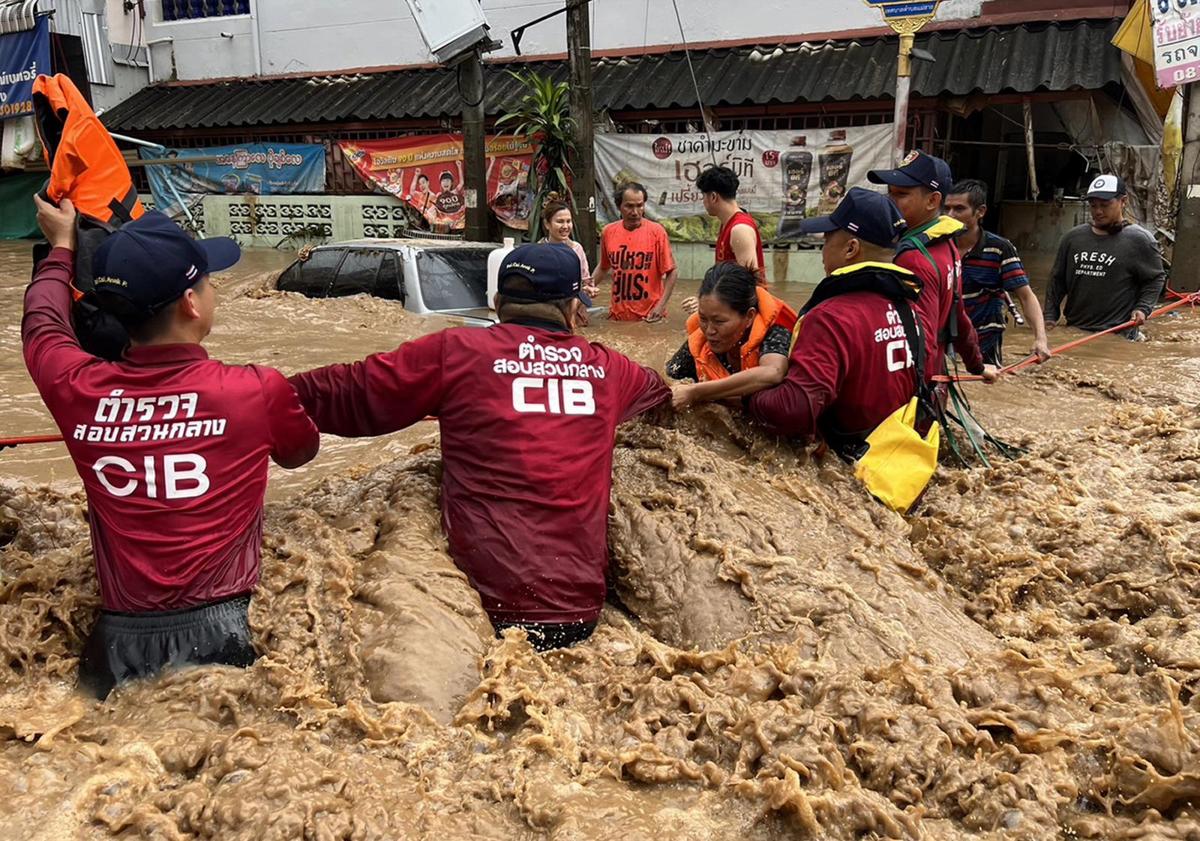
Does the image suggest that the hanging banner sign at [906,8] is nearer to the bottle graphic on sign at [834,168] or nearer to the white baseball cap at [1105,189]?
the white baseball cap at [1105,189]

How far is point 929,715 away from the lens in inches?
87.4

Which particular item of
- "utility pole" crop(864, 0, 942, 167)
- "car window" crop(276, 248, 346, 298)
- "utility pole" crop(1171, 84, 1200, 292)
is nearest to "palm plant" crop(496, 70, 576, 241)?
"car window" crop(276, 248, 346, 298)

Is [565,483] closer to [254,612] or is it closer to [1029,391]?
[254,612]

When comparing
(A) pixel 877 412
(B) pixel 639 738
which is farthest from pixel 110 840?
(A) pixel 877 412

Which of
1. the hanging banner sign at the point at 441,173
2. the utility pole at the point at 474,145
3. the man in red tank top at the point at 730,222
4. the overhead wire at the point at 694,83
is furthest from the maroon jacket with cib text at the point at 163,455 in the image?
the hanging banner sign at the point at 441,173

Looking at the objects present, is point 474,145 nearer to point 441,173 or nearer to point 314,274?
point 314,274

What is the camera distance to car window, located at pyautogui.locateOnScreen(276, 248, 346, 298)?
9.45 meters

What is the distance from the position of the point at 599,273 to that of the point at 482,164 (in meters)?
4.00

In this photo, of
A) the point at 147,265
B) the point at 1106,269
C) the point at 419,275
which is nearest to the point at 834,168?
the point at 1106,269

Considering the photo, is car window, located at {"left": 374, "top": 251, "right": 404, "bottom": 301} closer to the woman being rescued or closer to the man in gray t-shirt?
the woman being rescued

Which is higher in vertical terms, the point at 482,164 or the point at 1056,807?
the point at 482,164

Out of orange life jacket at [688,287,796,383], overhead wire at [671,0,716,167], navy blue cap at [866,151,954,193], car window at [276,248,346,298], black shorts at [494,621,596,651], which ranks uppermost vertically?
overhead wire at [671,0,716,167]

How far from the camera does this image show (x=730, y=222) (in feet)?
19.8

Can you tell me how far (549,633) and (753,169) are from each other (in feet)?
35.3
